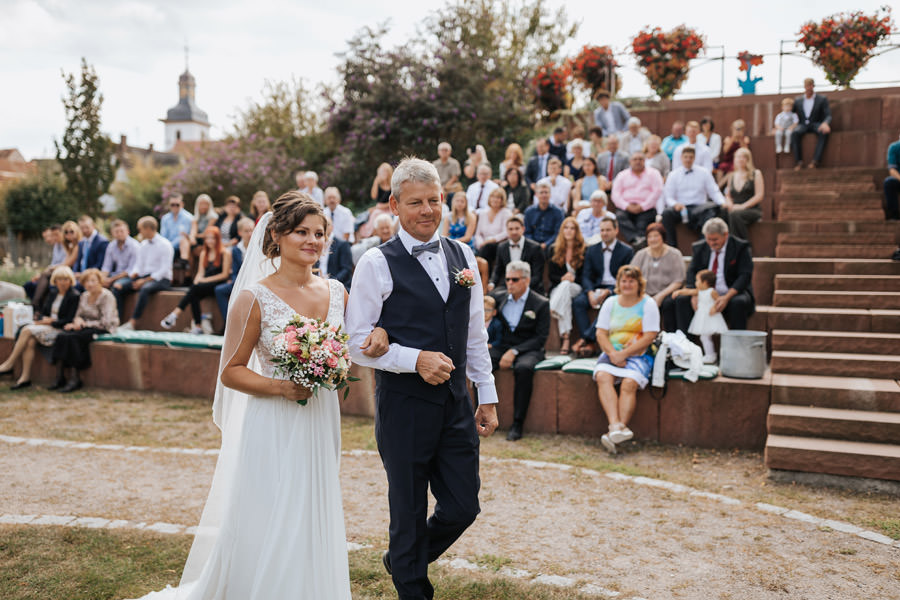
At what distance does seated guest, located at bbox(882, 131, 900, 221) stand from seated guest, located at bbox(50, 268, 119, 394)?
1101 cm

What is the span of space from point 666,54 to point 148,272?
11211 millimetres

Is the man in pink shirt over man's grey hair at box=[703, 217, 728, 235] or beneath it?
over

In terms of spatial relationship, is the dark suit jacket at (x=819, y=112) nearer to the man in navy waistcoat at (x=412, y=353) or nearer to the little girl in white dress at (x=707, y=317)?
the little girl in white dress at (x=707, y=317)

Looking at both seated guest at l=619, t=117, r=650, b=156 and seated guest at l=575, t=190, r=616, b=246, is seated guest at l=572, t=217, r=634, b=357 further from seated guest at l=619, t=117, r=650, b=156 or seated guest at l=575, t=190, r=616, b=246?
seated guest at l=619, t=117, r=650, b=156

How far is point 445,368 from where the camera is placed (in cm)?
312

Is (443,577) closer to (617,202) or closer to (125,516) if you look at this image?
(125,516)

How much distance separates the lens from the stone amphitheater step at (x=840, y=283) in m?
8.43

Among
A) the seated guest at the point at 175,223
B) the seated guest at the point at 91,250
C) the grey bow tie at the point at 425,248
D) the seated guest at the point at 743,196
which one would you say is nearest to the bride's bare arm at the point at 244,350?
the grey bow tie at the point at 425,248

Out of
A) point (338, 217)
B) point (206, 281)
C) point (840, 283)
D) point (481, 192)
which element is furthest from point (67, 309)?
point (840, 283)

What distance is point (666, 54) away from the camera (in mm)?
15719

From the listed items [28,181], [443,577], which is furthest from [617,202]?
[28,181]

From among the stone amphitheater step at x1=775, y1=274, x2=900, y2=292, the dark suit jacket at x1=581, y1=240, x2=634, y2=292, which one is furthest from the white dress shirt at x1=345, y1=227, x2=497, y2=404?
the stone amphitheater step at x1=775, y1=274, x2=900, y2=292

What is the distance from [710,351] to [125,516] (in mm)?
5806

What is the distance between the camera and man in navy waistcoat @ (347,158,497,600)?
3.26 m
